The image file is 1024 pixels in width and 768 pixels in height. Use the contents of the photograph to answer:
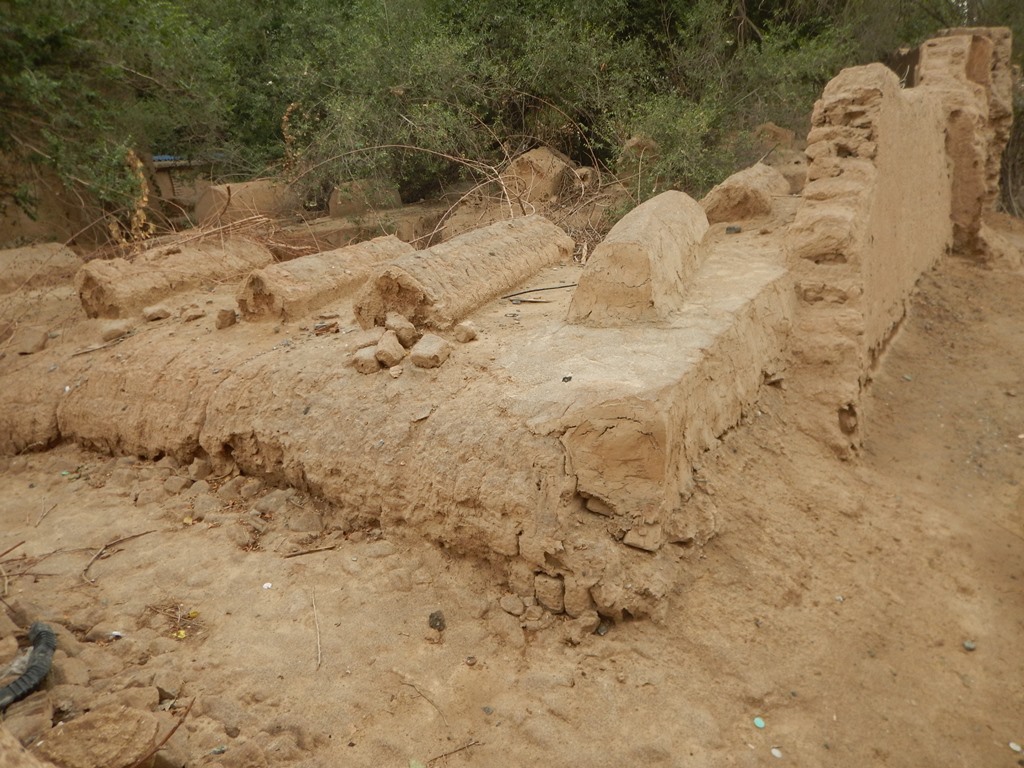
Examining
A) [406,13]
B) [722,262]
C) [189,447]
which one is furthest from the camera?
[406,13]

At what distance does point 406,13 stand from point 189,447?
726 centimetres

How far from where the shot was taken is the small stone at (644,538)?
2.87 meters

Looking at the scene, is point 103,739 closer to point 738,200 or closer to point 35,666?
point 35,666

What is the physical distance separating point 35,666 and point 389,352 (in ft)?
6.05

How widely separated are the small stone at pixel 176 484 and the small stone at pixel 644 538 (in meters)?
2.33

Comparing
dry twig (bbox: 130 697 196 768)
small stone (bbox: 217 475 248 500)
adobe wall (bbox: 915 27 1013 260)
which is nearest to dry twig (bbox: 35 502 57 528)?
small stone (bbox: 217 475 248 500)

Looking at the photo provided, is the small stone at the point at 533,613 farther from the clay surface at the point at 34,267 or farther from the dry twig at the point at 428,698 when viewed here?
the clay surface at the point at 34,267

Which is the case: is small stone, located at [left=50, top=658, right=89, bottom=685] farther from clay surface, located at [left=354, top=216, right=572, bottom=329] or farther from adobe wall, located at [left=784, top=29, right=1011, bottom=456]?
adobe wall, located at [left=784, top=29, right=1011, bottom=456]

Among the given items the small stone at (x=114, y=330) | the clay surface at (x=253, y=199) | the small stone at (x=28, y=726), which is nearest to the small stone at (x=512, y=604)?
the small stone at (x=28, y=726)

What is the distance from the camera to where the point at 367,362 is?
141 inches

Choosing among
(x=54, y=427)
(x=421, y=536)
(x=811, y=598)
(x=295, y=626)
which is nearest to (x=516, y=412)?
(x=421, y=536)

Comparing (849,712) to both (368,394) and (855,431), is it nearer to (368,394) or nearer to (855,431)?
(855,431)

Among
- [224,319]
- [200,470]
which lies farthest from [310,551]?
[224,319]

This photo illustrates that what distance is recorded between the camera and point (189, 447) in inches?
155
